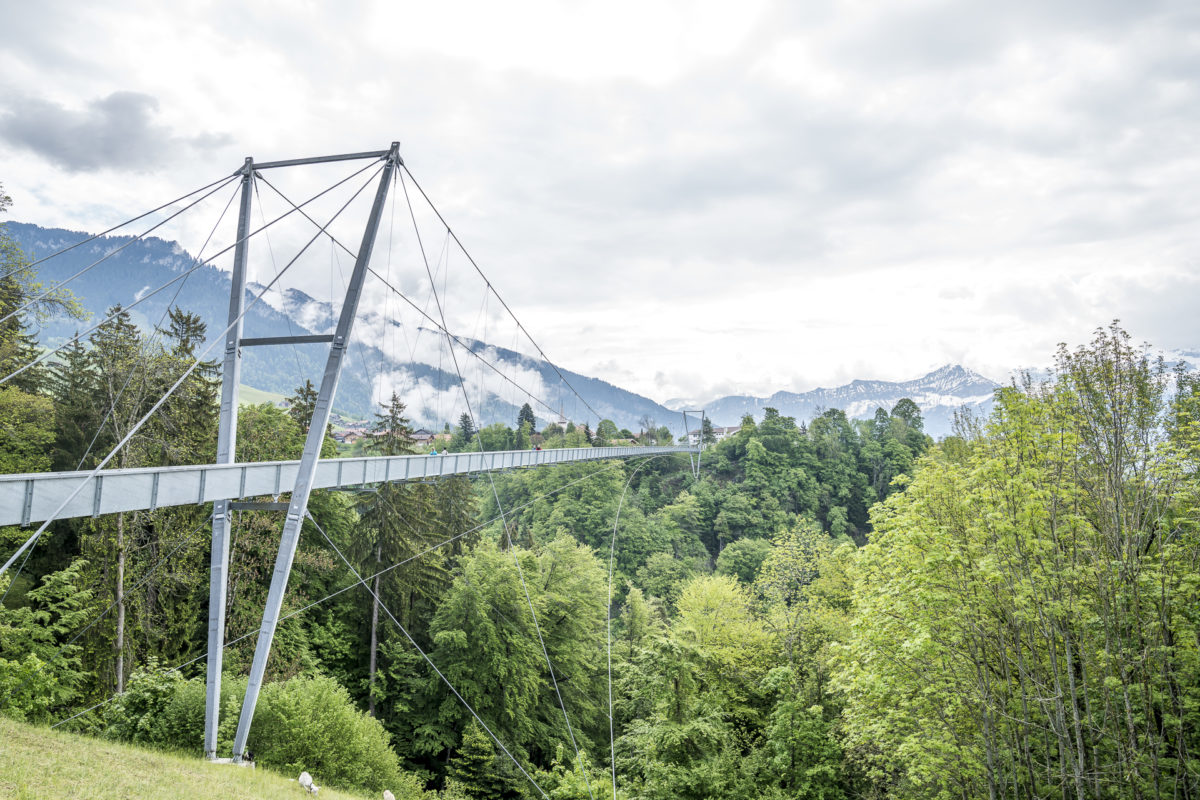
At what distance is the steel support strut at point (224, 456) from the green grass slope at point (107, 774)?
1.22 meters

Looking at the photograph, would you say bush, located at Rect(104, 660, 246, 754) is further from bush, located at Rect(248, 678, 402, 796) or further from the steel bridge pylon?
the steel bridge pylon

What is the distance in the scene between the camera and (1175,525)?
9500mm

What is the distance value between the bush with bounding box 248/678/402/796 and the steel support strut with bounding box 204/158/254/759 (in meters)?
3.09

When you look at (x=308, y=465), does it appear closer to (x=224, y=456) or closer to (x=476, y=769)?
(x=224, y=456)

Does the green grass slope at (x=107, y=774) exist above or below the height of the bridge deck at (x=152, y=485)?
below

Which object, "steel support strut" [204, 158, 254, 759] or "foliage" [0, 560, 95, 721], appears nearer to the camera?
"steel support strut" [204, 158, 254, 759]

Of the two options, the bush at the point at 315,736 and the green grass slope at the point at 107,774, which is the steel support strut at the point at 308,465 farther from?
the bush at the point at 315,736

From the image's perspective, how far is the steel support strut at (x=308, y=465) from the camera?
11.8 metres

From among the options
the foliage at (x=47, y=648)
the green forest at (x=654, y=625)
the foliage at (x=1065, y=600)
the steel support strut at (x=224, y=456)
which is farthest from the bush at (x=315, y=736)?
the foliage at (x=1065, y=600)

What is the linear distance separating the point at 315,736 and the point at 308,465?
7885 mm

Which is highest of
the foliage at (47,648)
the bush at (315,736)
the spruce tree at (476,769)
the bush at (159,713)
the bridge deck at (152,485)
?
the bridge deck at (152,485)

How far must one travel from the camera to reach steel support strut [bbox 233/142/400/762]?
11789mm

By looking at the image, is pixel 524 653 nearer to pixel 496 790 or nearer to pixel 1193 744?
pixel 496 790

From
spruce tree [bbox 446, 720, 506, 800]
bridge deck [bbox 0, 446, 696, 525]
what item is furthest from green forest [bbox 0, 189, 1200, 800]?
bridge deck [bbox 0, 446, 696, 525]
